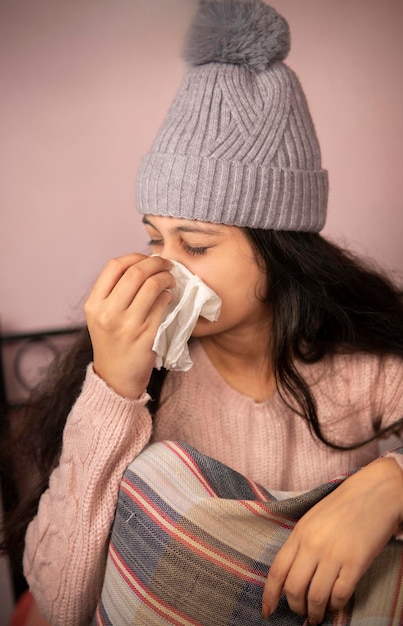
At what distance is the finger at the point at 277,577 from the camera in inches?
31.0

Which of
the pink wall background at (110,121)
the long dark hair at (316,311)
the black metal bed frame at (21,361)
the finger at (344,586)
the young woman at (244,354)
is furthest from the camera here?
the black metal bed frame at (21,361)

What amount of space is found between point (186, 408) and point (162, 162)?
0.48 m

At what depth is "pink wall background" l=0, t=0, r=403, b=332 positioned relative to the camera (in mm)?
1401

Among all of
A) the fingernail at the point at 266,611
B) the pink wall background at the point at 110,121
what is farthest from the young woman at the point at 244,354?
the pink wall background at the point at 110,121

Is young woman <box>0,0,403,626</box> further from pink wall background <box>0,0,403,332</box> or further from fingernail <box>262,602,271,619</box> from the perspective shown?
pink wall background <box>0,0,403,332</box>

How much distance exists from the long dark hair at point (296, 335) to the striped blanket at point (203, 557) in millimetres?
270

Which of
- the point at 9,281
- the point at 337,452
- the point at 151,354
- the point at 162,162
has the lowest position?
the point at 337,452

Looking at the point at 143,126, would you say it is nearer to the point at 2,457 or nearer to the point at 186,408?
the point at 186,408

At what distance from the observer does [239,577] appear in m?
0.83

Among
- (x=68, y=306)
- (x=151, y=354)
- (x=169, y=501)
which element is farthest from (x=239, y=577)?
(x=68, y=306)

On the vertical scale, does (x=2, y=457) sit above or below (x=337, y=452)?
below

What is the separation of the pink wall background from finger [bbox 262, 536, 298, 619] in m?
0.88

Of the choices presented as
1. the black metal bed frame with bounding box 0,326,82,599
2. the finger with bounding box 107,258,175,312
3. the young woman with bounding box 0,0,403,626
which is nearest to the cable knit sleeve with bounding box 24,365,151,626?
the young woman with bounding box 0,0,403,626

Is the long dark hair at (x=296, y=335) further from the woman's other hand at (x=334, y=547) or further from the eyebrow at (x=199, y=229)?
the woman's other hand at (x=334, y=547)
